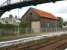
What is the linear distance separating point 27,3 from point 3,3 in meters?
4.97

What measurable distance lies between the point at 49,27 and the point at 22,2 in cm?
1836

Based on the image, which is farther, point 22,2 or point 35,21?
point 35,21

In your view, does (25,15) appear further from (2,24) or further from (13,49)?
(13,49)

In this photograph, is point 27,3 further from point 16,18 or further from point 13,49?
point 13,49

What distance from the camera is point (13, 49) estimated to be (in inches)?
650

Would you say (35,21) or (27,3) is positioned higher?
(27,3)

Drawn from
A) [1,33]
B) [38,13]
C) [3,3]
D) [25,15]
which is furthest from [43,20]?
[1,33]

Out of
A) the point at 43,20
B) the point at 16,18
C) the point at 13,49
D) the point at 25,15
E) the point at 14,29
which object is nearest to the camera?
the point at 13,49

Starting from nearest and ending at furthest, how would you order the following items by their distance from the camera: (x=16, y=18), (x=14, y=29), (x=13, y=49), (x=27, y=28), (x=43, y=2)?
(x=13, y=49)
(x=43, y=2)
(x=14, y=29)
(x=27, y=28)
(x=16, y=18)

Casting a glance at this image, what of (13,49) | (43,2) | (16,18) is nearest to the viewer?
(13,49)

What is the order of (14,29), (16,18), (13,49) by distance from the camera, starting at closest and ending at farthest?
(13,49) → (14,29) → (16,18)

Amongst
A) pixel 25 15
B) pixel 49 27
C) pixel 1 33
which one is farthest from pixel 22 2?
pixel 49 27

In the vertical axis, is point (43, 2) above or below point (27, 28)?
above

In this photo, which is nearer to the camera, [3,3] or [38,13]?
[3,3]
